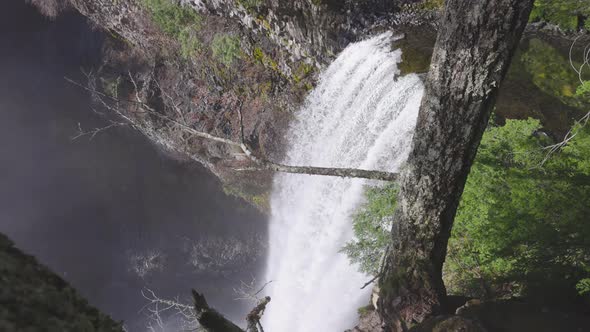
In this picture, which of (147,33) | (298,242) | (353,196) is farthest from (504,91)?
(147,33)

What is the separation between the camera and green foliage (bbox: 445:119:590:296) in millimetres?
4883

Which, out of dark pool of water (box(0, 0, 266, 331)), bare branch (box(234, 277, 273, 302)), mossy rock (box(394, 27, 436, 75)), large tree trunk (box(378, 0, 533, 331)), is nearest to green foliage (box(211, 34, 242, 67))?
dark pool of water (box(0, 0, 266, 331))

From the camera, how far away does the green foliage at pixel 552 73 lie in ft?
23.4

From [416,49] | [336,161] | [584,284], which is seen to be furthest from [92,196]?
[584,284]

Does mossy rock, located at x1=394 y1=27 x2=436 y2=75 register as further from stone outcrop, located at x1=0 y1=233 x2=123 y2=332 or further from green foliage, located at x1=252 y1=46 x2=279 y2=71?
stone outcrop, located at x1=0 y1=233 x2=123 y2=332

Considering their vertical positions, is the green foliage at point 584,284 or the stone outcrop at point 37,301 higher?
the green foliage at point 584,284

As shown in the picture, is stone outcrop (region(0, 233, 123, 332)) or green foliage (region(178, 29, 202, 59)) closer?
stone outcrop (region(0, 233, 123, 332))

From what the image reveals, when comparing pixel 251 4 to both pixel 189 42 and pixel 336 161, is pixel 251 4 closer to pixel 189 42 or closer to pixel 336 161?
pixel 189 42

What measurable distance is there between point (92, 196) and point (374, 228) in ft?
51.5

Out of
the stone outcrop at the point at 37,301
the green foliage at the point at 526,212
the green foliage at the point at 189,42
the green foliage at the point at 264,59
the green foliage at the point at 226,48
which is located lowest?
the stone outcrop at the point at 37,301

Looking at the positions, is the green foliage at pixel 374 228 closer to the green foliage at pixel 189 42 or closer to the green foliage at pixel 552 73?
the green foliage at pixel 552 73

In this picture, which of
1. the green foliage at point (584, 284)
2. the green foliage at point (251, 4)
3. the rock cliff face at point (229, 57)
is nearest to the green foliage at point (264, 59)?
the rock cliff face at point (229, 57)

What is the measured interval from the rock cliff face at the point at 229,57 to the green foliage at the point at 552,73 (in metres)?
3.18

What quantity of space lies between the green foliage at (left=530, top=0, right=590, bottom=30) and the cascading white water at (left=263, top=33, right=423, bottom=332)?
105 inches
